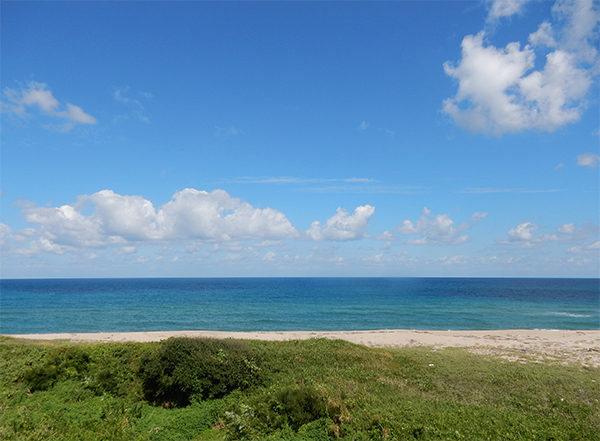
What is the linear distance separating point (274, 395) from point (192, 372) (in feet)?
13.7

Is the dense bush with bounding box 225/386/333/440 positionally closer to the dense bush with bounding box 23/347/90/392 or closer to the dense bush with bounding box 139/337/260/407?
the dense bush with bounding box 139/337/260/407

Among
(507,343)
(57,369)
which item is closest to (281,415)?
(57,369)

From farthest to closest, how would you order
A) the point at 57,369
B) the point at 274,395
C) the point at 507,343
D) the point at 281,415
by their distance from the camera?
the point at 507,343
the point at 57,369
the point at 274,395
the point at 281,415

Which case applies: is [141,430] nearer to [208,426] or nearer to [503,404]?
[208,426]

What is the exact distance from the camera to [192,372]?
14.5m

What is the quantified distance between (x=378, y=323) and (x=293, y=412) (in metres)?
42.0

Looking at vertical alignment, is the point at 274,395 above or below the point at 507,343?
above

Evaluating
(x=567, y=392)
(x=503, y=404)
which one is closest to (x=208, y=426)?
(x=503, y=404)

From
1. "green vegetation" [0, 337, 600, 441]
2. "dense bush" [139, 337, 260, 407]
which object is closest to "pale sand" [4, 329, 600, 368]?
"green vegetation" [0, 337, 600, 441]

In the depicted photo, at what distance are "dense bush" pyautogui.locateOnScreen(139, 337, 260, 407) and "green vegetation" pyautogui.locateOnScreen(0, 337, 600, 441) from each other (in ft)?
0.16

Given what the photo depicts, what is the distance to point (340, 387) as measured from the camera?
13633mm

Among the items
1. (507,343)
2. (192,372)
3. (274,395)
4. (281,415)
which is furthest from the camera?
(507,343)

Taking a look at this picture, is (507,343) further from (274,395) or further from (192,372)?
(192,372)

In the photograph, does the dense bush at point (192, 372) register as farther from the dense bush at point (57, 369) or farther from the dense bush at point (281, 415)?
the dense bush at point (57, 369)
